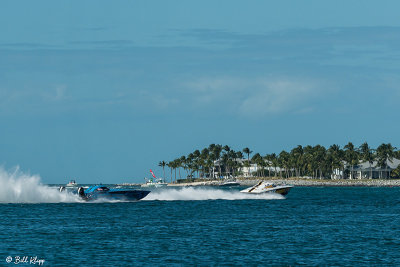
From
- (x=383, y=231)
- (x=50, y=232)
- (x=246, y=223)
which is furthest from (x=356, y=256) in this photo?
(x=50, y=232)

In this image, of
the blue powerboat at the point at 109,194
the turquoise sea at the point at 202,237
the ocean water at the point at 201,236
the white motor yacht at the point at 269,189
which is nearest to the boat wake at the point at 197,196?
the white motor yacht at the point at 269,189

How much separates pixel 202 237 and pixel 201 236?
2.27 ft

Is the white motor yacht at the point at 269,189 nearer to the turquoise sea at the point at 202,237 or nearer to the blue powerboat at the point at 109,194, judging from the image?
the blue powerboat at the point at 109,194

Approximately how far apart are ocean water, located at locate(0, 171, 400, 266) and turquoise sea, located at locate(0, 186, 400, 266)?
6 centimetres

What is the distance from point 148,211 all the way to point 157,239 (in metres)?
28.7

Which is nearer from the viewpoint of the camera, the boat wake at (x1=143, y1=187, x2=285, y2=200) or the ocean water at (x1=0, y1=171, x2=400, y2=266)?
the ocean water at (x1=0, y1=171, x2=400, y2=266)

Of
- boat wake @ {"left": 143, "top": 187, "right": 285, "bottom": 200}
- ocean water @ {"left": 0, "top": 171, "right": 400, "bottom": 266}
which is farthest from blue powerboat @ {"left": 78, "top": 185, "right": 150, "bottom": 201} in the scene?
boat wake @ {"left": 143, "top": 187, "right": 285, "bottom": 200}

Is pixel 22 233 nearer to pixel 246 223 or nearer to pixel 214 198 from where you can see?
pixel 246 223

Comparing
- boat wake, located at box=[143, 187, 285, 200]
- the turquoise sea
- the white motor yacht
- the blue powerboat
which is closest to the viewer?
the turquoise sea

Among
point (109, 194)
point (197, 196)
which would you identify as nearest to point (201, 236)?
point (109, 194)

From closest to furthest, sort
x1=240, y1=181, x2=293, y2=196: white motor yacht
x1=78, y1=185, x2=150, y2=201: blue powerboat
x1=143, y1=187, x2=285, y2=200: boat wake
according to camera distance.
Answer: x1=78, y1=185, x2=150, y2=201: blue powerboat → x1=143, y1=187, x2=285, y2=200: boat wake → x1=240, y1=181, x2=293, y2=196: white motor yacht

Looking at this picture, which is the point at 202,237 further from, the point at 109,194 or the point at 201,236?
the point at 109,194

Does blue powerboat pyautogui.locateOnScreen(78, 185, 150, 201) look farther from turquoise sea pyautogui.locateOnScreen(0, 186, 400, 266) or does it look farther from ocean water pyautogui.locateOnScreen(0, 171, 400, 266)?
turquoise sea pyautogui.locateOnScreen(0, 186, 400, 266)

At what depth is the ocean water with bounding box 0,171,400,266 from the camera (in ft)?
138
